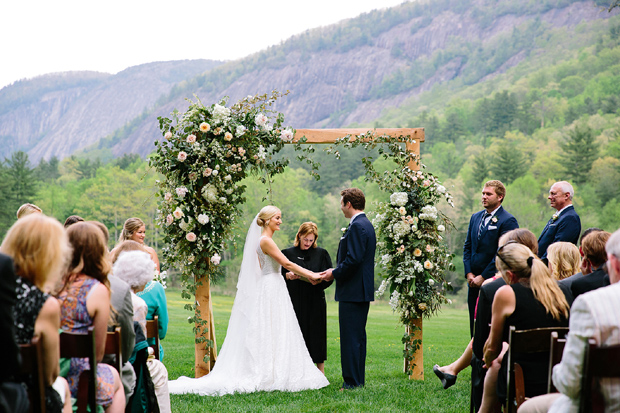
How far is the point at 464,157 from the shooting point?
65.8 metres

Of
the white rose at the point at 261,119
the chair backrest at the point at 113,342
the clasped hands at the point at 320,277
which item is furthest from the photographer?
the white rose at the point at 261,119

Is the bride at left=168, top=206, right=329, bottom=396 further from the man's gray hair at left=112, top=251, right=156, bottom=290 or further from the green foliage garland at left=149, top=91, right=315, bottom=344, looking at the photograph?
the man's gray hair at left=112, top=251, right=156, bottom=290

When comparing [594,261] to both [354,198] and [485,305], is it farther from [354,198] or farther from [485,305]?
[354,198]

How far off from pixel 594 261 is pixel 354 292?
2.69m

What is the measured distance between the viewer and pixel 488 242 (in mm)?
6730

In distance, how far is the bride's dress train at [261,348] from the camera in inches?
255

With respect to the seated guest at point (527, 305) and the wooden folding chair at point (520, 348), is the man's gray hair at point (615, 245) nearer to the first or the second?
the wooden folding chair at point (520, 348)

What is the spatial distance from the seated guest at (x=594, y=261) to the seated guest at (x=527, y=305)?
20.5 inches

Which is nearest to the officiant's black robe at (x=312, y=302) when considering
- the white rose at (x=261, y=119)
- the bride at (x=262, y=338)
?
the bride at (x=262, y=338)

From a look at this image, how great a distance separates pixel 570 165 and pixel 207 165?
4939 centimetres

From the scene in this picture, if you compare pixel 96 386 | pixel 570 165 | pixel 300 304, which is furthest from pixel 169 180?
pixel 570 165

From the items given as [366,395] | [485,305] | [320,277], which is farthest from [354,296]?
[485,305]

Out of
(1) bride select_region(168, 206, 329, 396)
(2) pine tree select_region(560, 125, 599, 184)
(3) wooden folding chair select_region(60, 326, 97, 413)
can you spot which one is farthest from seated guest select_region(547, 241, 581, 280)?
(2) pine tree select_region(560, 125, 599, 184)

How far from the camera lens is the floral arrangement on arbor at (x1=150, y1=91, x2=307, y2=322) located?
23.9ft
